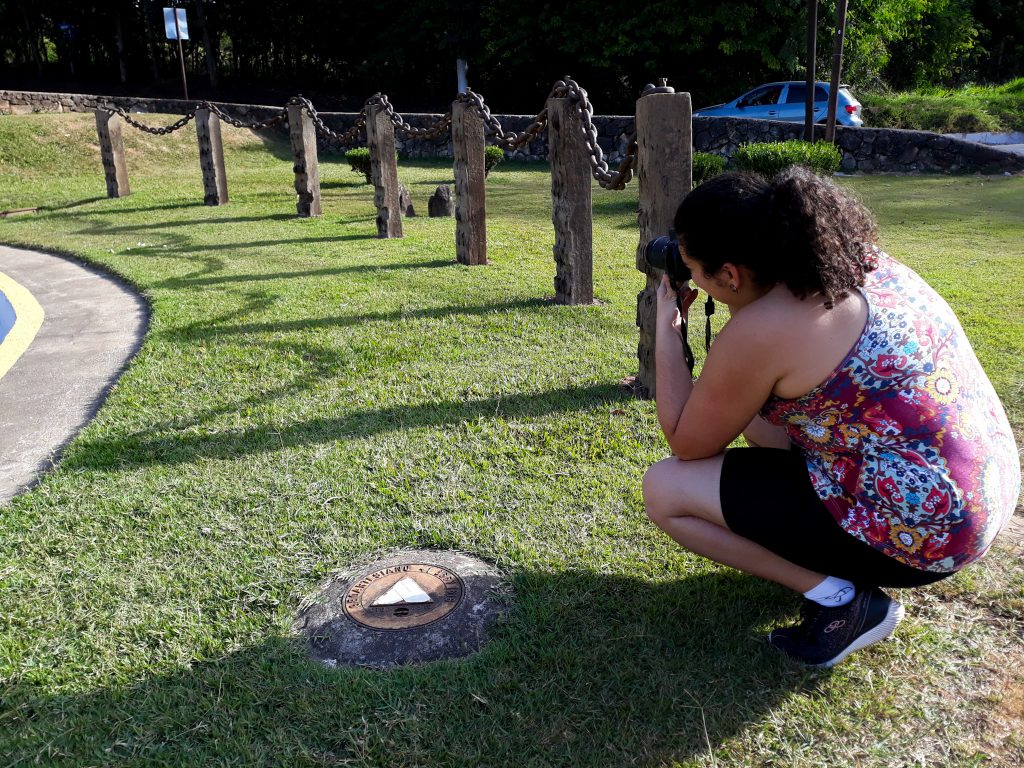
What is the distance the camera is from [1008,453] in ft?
6.52

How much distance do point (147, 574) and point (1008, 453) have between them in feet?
8.00

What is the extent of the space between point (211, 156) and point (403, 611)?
990cm

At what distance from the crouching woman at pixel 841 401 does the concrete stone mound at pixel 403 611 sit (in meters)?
0.81

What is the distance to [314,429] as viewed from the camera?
143 inches

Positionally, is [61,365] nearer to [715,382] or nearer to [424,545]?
[424,545]

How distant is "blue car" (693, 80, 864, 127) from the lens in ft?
49.3

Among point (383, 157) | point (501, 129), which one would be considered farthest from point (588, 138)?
point (383, 157)

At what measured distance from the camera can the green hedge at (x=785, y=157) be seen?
33.1 ft

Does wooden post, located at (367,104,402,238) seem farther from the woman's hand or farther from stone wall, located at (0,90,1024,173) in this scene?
the woman's hand

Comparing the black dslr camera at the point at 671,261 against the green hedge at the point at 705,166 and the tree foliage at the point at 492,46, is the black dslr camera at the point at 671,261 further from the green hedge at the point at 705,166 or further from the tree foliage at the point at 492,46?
the tree foliage at the point at 492,46

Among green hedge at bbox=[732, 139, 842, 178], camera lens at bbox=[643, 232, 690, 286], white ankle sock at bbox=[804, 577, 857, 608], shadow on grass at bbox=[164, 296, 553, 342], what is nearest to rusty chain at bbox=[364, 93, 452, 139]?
shadow on grass at bbox=[164, 296, 553, 342]

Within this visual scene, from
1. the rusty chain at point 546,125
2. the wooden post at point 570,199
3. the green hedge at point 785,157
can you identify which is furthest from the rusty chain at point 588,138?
the green hedge at point 785,157

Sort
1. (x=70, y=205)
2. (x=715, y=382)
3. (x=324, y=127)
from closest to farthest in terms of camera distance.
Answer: (x=715, y=382), (x=324, y=127), (x=70, y=205)

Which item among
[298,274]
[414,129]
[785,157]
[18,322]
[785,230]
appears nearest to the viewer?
[785,230]
